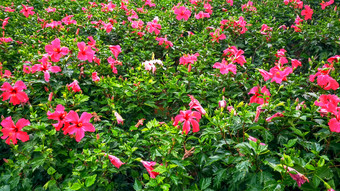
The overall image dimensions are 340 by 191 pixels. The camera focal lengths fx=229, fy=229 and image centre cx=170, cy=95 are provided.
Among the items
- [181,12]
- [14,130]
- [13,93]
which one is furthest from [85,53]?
[181,12]

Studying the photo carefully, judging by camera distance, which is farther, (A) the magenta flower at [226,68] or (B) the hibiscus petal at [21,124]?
(A) the magenta flower at [226,68]

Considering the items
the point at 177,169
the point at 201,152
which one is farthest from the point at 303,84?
the point at 177,169

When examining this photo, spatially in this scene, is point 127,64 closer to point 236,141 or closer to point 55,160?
point 55,160

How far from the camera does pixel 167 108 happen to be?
7.25 ft

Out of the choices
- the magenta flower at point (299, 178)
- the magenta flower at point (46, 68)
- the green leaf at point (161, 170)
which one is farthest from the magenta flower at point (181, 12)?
the magenta flower at point (299, 178)

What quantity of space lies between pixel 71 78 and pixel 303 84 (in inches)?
85.0

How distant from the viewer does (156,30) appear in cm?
290

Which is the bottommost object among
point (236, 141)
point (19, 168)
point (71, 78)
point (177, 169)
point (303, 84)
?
point (19, 168)

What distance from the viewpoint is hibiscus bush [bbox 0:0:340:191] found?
137cm

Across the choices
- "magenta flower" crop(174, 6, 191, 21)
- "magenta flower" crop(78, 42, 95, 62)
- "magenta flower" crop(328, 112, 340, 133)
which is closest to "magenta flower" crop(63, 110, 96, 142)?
"magenta flower" crop(78, 42, 95, 62)

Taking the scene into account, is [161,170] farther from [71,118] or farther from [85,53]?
[85,53]

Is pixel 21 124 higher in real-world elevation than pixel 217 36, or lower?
lower

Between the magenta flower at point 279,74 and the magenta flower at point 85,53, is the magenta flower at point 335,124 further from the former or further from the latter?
the magenta flower at point 85,53

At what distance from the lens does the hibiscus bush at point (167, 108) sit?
1.37m
